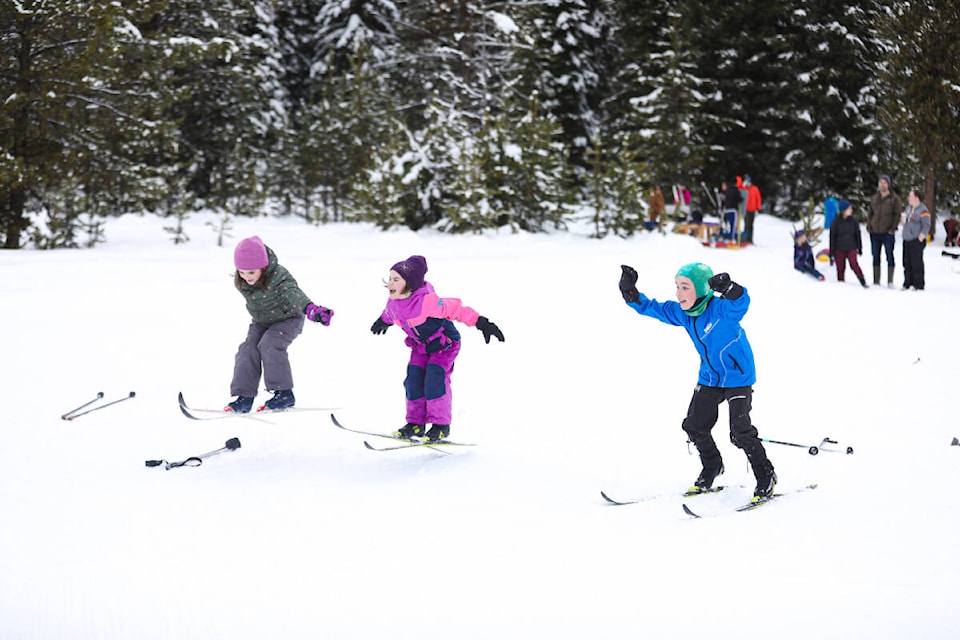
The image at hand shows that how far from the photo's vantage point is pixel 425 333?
242 inches

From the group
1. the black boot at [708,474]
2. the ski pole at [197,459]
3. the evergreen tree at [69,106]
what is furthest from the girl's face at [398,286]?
the evergreen tree at [69,106]

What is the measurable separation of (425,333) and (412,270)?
0.53 meters

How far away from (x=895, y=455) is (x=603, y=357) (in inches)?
159

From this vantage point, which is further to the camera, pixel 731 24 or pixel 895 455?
pixel 731 24

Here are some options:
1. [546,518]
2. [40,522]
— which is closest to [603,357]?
[546,518]

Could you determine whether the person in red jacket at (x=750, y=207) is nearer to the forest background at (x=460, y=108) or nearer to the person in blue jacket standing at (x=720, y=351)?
the forest background at (x=460, y=108)

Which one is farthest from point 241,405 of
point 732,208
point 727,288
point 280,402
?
point 732,208

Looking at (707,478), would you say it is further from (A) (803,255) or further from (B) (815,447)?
(A) (803,255)

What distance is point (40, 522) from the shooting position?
15.4 ft

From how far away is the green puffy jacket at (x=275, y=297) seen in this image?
6.41 m

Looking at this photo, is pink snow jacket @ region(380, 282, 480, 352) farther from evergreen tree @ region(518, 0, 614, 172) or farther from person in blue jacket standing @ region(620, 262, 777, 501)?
evergreen tree @ region(518, 0, 614, 172)

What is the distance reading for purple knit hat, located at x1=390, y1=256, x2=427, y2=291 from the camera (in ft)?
19.4

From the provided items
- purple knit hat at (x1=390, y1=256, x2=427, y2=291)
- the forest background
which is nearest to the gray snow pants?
purple knit hat at (x1=390, y1=256, x2=427, y2=291)

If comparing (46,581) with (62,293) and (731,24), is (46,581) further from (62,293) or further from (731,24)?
(731,24)
